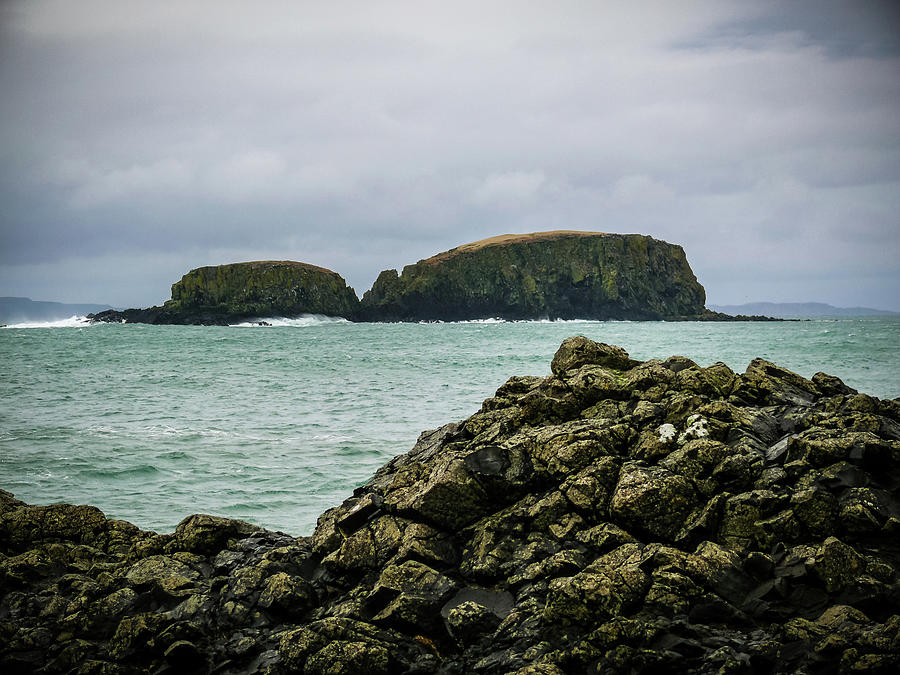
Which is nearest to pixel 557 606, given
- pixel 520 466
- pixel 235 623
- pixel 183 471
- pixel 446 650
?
pixel 446 650

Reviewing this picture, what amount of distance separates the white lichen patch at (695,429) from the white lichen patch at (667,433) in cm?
11

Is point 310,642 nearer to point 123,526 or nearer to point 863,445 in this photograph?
point 123,526

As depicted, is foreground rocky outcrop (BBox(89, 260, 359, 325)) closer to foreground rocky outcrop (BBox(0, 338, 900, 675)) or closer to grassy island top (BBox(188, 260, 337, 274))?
grassy island top (BBox(188, 260, 337, 274))

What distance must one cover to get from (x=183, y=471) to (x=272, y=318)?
166013mm

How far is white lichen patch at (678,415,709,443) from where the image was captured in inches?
→ 331

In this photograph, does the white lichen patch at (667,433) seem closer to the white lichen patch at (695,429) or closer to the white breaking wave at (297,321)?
the white lichen patch at (695,429)

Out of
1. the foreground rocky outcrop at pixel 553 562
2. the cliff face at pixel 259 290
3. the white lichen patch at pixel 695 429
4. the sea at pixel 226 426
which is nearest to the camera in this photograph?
the foreground rocky outcrop at pixel 553 562

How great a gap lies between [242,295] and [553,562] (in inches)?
7141

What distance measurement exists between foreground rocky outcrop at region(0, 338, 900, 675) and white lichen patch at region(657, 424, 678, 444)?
0.06m

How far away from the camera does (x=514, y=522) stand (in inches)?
320

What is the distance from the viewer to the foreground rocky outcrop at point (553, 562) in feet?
20.4

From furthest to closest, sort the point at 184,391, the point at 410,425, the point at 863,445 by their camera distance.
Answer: the point at 184,391, the point at 410,425, the point at 863,445

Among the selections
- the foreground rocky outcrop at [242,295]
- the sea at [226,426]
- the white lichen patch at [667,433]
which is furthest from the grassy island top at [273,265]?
the white lichen patch at [667,433]

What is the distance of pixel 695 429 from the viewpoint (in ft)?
27.8
